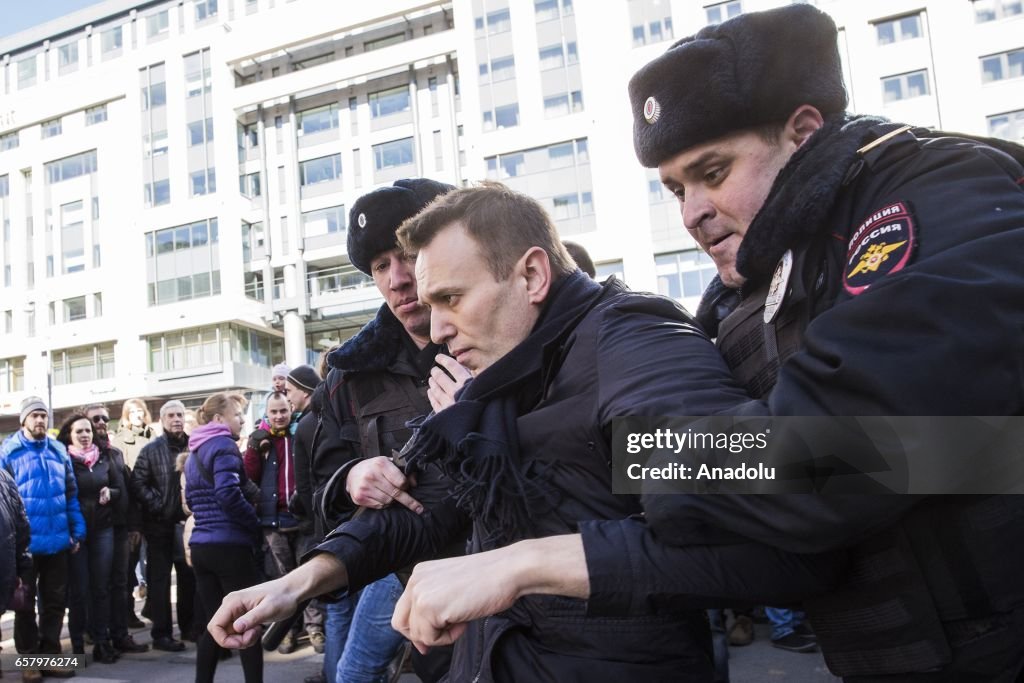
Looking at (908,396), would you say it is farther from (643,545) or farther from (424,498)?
(424,498)

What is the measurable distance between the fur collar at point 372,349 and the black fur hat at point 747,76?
1.50 meters

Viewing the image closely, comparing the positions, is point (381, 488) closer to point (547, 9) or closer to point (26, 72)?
point (547, 9)

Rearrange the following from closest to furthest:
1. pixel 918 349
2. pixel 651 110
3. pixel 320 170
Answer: pixel 918 349
pixel 651 110
pixel 320 170

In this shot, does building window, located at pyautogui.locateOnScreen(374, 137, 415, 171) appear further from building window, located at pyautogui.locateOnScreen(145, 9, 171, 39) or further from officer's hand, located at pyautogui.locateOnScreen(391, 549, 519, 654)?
officer's hand, located at pyautogui.locateOnScreen(391, 549, 519, 654)

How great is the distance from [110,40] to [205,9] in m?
5.69

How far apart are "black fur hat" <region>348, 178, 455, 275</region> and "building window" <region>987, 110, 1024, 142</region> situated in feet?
81.3

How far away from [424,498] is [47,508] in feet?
17.6

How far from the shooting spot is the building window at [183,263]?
30969 mm

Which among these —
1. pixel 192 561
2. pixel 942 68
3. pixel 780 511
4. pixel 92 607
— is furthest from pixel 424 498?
pixel 942 68

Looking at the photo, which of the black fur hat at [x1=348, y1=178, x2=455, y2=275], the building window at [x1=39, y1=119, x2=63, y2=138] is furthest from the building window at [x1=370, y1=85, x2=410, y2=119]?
the black fur hat at [x1=348, y1=178, x2=455, y2=275]

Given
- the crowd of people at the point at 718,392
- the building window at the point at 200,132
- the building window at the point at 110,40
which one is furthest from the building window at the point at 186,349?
the crowd of people at the point at 718,392

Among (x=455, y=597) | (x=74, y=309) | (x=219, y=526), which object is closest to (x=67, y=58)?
(x=74, y=309)

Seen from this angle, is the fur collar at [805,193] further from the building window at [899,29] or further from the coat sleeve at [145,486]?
the building window at [899,29]

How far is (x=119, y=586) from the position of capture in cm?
649
